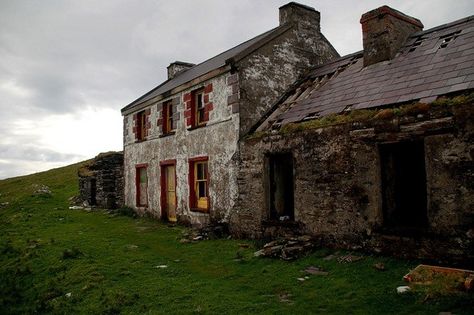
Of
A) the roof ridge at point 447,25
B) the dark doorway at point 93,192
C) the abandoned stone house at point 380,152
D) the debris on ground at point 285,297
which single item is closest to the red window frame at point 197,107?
the abandoned stone house at point 380,152

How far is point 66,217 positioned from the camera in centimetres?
1873

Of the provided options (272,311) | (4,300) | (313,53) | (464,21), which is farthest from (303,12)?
(4,300)

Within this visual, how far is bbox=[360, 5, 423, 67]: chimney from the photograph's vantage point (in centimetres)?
1177

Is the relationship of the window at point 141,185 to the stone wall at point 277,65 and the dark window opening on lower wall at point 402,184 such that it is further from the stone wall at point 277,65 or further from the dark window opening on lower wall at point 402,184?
the dark window opening on lower wall at point 402,184

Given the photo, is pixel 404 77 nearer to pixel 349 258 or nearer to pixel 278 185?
pixel 278 185

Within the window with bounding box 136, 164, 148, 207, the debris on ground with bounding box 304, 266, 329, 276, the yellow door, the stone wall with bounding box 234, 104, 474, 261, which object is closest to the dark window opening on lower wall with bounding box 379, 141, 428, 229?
the stone wall with bounding box 234, 104, 474, 261

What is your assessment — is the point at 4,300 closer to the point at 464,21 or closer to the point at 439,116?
the point at 439,116

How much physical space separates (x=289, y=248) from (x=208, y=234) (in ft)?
13.3

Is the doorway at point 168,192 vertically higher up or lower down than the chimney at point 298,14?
lower down

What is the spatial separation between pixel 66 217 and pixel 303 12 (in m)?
14.3

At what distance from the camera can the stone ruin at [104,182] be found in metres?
22.5

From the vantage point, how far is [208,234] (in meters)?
12.9

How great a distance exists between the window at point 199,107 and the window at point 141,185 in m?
4.92

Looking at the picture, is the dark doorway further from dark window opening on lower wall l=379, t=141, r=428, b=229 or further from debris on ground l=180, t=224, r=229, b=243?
dark window opening on lower wall l=379, t=141, r=428, b=229
